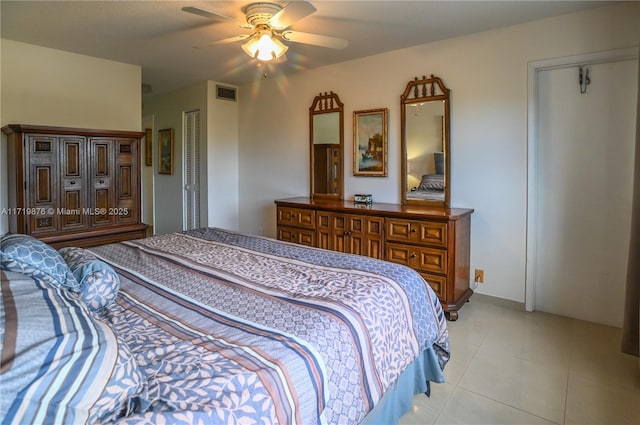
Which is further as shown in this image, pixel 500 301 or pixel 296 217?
pixel 296 217

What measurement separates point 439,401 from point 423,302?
616 mm

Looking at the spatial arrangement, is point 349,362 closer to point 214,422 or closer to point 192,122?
point 214,422

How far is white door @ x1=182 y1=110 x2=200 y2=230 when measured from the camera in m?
5.23

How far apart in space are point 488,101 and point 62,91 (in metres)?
4.12

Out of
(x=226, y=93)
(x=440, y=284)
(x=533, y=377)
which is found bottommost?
(x=533, y=377)

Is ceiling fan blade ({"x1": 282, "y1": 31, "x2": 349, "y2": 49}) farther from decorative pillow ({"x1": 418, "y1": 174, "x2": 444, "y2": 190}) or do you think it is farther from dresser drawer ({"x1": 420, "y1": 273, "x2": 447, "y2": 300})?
dresser drawer ({"x1": 420, "y1": 273, "x2": 447, "y2": 300})

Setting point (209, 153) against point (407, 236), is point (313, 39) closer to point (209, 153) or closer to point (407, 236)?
point (407, 236)

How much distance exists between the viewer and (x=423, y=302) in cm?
178

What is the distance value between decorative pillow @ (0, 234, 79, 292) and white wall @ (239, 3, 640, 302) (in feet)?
9.88

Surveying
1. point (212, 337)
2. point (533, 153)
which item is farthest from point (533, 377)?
point (212, 337)

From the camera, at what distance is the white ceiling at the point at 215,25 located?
8.86 ft

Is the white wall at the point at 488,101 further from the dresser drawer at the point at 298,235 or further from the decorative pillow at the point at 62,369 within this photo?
the decorative pillow at the point at 62,369

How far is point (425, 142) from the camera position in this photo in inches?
139

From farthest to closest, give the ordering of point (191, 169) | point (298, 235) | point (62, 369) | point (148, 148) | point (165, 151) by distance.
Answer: point (148, 148)
point (165, 151)
point (191, 169)
point (298, 235)
point (62, 369)
